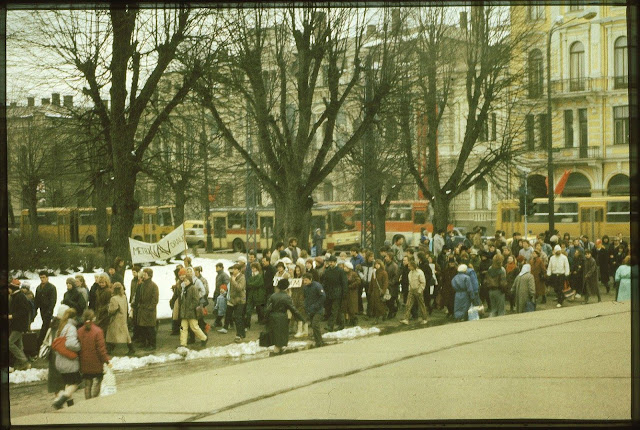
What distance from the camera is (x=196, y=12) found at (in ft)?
49.1

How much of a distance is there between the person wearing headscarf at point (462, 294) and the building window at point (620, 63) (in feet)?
20.9

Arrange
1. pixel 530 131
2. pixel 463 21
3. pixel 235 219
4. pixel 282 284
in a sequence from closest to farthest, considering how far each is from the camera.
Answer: pixel 282 284 → pixel 530 131 → pixel 463 21 → pixel 235 219

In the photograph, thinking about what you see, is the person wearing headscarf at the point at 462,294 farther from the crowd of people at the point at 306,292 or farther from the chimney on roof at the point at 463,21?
the chimney on roof at the point at 463,21

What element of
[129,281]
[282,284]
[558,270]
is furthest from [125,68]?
[558,270]

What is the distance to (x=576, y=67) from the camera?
15586 mm

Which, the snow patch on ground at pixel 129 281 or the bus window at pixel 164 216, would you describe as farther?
the bus window at pixel 164 216

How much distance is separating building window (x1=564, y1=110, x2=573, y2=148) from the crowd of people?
87.2 inches

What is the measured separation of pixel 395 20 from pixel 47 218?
9.25 metres

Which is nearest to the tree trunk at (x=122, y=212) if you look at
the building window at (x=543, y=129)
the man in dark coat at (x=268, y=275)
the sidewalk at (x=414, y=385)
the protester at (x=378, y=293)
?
the man in dark coat at (x=268, y=275)

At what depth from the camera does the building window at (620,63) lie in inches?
400

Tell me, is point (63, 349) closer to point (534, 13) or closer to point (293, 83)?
point (534, 13)

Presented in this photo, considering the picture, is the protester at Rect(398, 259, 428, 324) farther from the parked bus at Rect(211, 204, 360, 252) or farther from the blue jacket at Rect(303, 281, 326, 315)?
the parked bus at Rect(211, 204, 360, 252)

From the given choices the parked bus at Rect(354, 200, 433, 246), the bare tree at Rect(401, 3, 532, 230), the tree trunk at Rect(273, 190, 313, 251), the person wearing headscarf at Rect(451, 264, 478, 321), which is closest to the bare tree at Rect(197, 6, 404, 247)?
the tree trunk at Rect(273, 190, 313, 251)

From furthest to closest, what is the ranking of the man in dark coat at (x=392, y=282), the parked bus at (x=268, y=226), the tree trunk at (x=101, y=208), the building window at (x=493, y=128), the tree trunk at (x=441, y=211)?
1. the parked bus at (x=268, y=226)
2. the tree trunk at (x=441, y=211)
3. the building window at (x=493, y=128)
4. the man in dark coat at (x=392, y=282)
5. the tree trunk at (x=101, y=208)
